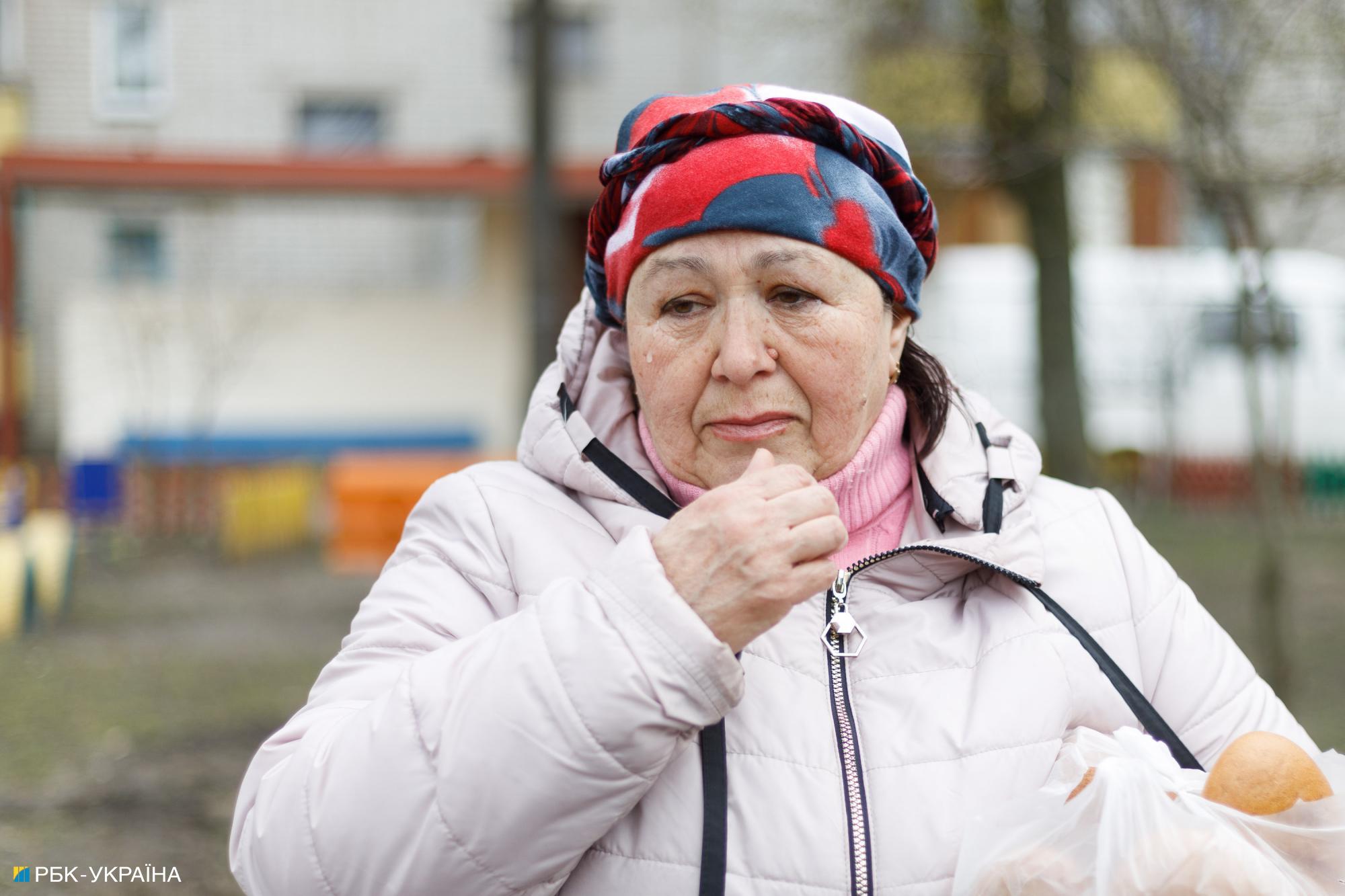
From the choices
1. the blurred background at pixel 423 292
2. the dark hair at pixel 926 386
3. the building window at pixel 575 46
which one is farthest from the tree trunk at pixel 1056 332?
the building window at pixel 575 46

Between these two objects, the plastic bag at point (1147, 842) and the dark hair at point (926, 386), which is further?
the dark hair at point (926, 386)

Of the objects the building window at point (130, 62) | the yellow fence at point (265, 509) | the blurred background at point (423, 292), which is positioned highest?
the building window at point (130, 62)

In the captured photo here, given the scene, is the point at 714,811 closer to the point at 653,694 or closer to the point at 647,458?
the point at 653,694

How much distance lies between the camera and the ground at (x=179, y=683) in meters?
4.31

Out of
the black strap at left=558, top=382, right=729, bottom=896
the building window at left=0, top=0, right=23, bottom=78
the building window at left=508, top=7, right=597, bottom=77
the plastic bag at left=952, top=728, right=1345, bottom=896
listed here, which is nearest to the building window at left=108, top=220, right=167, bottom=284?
the building window at left=0, top=0, right=23, bottom=78

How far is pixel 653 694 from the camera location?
4.29 feet

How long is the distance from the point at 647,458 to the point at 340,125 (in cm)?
1589

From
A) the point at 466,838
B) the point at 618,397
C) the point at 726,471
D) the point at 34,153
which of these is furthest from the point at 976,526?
the point at 34,153

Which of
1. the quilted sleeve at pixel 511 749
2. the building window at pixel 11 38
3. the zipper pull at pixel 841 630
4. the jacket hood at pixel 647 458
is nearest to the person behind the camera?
the quilted sleeve at pixel 511 749

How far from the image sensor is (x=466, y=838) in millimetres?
1322

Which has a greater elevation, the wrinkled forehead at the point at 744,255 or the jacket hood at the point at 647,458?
the wrinkled forehead at the point at 744,255

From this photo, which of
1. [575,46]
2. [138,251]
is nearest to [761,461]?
[575,46]

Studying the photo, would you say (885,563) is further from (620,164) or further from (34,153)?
(34,153)

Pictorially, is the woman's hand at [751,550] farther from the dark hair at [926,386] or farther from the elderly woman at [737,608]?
the dark hair at [926,386]
